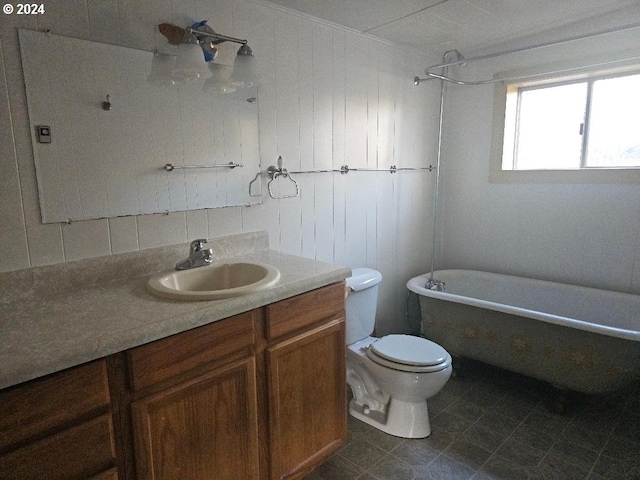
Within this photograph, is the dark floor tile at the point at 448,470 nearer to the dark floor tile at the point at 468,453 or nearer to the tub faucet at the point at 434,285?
the dark floor tile at the point at 468,453

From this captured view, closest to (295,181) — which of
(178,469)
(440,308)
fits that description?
(440,308)

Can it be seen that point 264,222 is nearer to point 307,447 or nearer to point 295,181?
point 295,181

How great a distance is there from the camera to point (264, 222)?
82.4 inches

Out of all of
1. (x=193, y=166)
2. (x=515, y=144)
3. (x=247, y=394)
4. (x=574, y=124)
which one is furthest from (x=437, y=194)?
(x=247, y=394)

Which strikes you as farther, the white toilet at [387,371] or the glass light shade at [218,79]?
the white toilet at [387,371]

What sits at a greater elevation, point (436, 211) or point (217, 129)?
point (217, 129)

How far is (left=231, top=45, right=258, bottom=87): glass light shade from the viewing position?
167cm

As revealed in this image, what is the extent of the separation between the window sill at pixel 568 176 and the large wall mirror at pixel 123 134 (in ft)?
6.24

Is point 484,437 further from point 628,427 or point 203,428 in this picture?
point 203,428

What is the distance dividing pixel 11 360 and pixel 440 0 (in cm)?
225

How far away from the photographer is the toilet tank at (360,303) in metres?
2.19

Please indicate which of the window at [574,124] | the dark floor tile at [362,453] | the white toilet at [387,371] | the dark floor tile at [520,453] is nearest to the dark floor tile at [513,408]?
the dark floor tile at [520,453]

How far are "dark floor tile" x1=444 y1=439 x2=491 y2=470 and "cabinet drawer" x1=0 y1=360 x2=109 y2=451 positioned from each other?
158cm

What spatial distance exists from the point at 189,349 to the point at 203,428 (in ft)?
0.92
